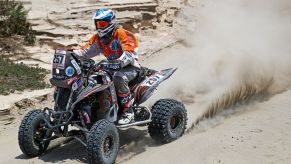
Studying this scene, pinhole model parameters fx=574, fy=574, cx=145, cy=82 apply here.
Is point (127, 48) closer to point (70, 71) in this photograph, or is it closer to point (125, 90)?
point (125, 90)

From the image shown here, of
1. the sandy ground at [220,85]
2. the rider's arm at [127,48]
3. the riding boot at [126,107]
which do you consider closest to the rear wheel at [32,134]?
the sandy ground at [220,85]

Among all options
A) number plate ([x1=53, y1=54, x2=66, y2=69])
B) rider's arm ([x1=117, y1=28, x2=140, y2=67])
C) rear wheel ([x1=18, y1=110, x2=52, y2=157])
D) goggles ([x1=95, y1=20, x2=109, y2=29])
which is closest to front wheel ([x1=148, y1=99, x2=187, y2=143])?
rider's arm ([x1=117, y1=28, x2=140, y2=67])

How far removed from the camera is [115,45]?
322 inches

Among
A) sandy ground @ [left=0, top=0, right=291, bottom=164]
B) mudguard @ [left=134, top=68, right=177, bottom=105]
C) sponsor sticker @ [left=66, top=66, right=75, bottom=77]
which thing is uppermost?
sponsor sticker @ [left=66, top=66, right=75, bottom=77]

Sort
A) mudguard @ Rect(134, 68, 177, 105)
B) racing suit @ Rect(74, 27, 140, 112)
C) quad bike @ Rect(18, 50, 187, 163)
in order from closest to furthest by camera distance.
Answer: quad bike @ Rect(18, 50, 187, 163) < racing suit @ Rect(74, 27, 140, 112) < mudguard @ Rect(134, 68, 177, 105)

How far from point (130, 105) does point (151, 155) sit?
821 millimetres

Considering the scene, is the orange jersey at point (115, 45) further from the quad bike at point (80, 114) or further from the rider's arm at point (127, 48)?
the quad bike at point (80, 114)

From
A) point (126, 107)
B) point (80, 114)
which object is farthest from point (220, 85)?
point (80, 114)

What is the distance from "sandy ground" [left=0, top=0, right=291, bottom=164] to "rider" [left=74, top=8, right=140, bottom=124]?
2.43ft

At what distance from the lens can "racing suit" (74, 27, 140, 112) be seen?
26.1 feet

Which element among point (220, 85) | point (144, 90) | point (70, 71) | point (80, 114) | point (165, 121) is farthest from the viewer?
point (220, 85)

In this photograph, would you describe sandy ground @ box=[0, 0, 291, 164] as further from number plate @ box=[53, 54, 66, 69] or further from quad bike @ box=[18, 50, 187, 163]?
number plate @ box=[53, 54, 66, 69]

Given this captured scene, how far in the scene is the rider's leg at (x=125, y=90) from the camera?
7.99 m

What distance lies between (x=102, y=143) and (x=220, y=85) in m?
4.56
